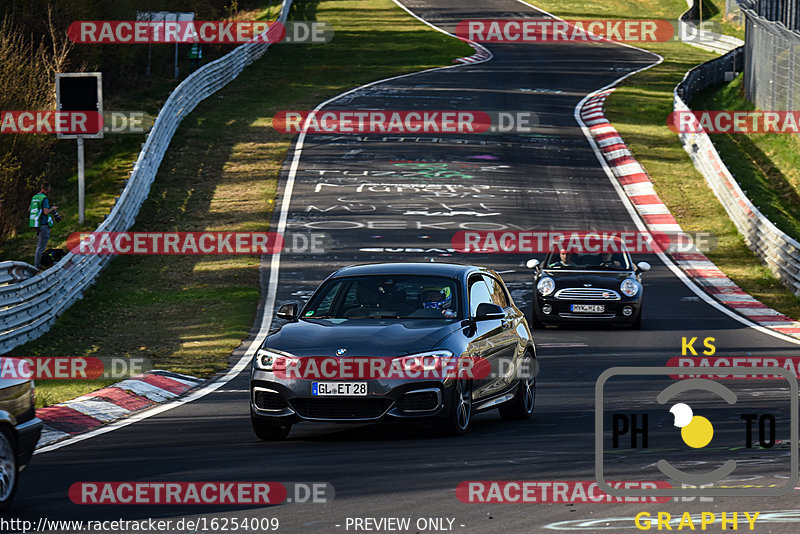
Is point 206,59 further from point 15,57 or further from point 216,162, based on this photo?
point 15,57

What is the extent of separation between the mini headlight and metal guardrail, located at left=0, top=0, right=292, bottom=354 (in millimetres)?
7778

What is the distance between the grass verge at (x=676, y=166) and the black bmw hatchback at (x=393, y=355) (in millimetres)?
12264

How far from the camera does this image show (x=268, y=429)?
420 inches

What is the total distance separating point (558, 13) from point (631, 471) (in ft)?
227

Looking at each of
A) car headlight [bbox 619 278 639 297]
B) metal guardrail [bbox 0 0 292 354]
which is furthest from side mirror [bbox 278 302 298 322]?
car headlight [bbox 619 278 639 297]

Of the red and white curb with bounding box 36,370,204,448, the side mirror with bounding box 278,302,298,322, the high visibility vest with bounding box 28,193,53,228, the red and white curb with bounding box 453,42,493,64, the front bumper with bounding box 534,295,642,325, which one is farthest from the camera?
the red and white curb with bounding box 453,42,493,64

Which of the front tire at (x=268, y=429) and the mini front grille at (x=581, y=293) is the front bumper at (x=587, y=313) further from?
the front tire at (x=268, y=429)

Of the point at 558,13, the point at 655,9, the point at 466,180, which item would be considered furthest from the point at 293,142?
the point at 655,9

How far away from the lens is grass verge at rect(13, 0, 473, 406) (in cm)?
1888

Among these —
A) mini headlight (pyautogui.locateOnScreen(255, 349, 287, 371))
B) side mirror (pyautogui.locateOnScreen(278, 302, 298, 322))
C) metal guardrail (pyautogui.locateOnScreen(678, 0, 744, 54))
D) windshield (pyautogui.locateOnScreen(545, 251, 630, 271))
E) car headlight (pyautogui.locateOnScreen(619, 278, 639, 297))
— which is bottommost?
car headlight (pyautogui.locateOnScreen(619, 278, 639, 297))

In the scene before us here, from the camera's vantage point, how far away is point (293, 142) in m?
40.0

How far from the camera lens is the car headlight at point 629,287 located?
66.2 feet

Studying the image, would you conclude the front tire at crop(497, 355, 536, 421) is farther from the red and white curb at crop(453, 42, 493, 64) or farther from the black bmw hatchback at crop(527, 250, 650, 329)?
the red and white curb at crop(453, 42, 493, 64)

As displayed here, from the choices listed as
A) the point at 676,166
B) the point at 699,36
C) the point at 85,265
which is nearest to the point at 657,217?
the point at 676,166
